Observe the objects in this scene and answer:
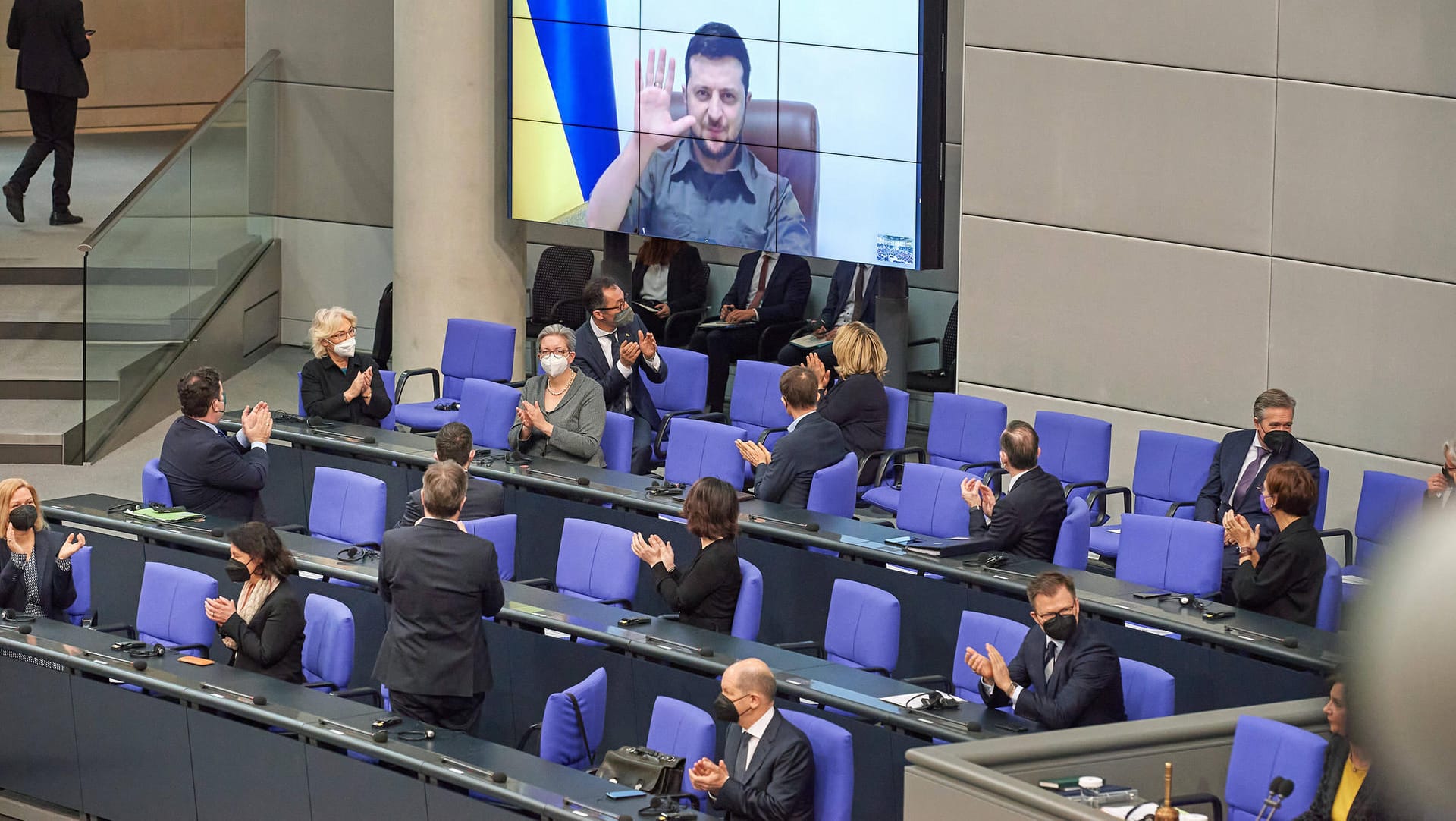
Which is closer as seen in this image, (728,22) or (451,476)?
(451,476)

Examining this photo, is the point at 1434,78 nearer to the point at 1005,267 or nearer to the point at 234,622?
the point at 1005,267

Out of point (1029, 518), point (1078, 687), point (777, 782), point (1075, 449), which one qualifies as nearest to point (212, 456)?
point (1029, 518)

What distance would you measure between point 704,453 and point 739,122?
317 centimetres

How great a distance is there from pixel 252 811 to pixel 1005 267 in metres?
5.56

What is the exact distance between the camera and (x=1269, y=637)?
568 centimetres

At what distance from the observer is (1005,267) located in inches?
382

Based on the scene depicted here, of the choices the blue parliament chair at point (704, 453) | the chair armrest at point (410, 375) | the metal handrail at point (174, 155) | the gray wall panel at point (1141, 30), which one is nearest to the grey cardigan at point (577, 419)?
the blue parliament chair at point (704, 453)

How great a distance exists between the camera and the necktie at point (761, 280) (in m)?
11.6

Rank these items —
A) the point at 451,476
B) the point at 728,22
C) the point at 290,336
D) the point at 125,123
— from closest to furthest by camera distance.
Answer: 1. the point at 451,476
2. the point at 728,22
3. the point at 290,336
4. the point at 125,123

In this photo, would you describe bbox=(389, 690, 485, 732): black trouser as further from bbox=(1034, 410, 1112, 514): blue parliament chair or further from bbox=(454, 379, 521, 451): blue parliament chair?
bbox=(1034, 410, 1112, 514): blue parliament chair

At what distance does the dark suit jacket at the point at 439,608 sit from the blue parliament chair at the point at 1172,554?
254cm

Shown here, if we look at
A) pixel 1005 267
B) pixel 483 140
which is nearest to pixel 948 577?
pixel 1005 267

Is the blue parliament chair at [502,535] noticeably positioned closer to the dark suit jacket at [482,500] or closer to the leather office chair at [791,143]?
the dark suit jacket at [482,500]

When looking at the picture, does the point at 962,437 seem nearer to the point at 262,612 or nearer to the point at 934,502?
the point at 934,502
